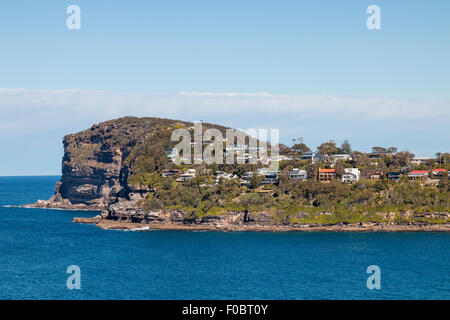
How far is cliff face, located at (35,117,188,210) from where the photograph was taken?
14462 cm

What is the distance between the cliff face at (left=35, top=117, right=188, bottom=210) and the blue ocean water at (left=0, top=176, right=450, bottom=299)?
166 feet

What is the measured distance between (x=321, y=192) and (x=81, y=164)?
7640 centimetres

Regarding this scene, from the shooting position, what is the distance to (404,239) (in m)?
80.6

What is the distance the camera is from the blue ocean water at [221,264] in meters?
49.8

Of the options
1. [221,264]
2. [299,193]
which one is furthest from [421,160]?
[221,264]

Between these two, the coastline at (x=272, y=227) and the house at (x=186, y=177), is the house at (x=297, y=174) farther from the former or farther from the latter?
the house at (x=186, y=177)

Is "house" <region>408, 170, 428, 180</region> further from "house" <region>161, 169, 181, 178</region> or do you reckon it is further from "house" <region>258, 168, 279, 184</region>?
"house" <region>161, 169, 181, 178</region>

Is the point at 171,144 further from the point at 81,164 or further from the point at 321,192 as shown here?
the point at 321,192

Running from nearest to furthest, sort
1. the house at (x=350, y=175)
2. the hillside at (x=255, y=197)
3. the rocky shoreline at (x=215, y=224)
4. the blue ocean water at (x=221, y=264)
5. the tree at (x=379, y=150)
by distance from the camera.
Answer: the blue ocean water at (x=221, y=264) → the rocky shoreline at (x=215, y=224) → the hillside at (x=255, y=197) → the house at (x=350, y=175) → the tree at (x=379, y=150)

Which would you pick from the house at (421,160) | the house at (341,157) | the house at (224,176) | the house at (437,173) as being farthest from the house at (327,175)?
the house at (421,160)

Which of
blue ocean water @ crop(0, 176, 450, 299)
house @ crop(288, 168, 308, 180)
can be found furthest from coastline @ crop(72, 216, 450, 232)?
house @ crop(288, 168, 308, 180)

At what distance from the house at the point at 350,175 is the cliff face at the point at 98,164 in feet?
175

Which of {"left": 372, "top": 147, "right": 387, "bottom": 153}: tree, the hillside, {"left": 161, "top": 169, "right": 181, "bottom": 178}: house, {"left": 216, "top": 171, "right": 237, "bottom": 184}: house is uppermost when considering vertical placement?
{"left": 372, "top": 147, "right": 387, "bottom": 153}: tree

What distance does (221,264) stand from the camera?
206 ft
